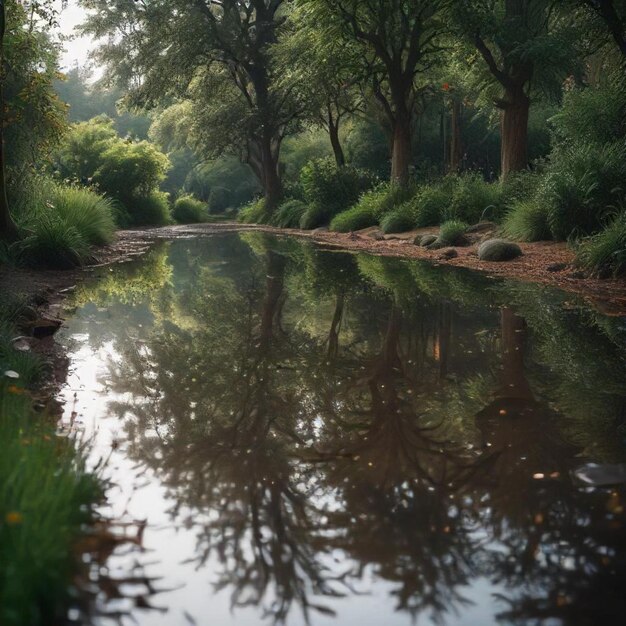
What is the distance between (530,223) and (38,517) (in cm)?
1290

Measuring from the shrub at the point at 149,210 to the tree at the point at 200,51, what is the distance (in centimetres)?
395

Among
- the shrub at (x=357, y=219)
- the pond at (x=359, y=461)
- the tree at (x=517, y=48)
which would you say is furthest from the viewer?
the shrub at (x=357, y=219)

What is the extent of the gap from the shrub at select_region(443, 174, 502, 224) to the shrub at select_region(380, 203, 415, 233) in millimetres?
1238

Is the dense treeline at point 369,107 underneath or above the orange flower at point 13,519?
above

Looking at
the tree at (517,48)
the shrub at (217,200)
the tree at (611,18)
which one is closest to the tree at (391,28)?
the tree at (517,48)

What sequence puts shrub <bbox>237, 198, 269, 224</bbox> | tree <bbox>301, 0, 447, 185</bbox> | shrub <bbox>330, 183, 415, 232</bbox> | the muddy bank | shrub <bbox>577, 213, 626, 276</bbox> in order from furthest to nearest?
shrub <bbox>237, 198, 269, 224</bbox>, shrub <bbox>330, 183, 415, 232</bbox>, tree <bbox>301, 0, 447, 185</bbox>, shrub <bbox>577, 213, 626, 276</bbox>, the muddy bank

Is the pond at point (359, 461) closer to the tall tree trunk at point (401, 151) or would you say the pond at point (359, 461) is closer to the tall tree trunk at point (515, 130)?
the tall tree trunk at point (515, 130)

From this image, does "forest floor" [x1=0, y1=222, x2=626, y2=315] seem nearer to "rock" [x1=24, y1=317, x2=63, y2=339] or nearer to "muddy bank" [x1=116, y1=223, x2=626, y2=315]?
"muddy bank" [x1=116, y1=223, x2=626, y2=315]

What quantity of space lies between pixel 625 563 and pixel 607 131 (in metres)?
14.4

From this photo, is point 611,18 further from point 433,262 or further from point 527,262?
point 433,262

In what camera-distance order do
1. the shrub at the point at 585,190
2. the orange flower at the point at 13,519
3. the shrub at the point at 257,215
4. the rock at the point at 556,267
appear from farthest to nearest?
the shrub at the point at 257,215 → the shrub at the point at 585,190 → the rock at the point at 556,267 → the orange flower at the point at 13,519

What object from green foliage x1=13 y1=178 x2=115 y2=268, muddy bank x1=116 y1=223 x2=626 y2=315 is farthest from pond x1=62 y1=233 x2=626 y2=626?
green foliage x1=13 y1=178 x2=115 y2=268

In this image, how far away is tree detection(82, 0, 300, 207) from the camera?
28.0m

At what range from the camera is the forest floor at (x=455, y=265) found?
8.57 metres
